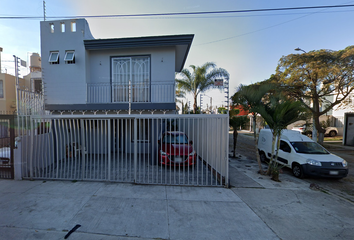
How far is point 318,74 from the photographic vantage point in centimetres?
1134

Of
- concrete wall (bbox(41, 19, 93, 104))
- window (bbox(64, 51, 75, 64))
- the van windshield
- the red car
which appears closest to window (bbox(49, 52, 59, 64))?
concrete wall (bbox(41, 19, 93, 104))

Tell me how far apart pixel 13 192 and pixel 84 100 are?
5165 millimetres

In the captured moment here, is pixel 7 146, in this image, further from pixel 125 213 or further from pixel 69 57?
pixel 69 57

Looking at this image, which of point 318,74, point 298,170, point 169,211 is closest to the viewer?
point 169,211

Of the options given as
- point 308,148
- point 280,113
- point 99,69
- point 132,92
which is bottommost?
point 308,148

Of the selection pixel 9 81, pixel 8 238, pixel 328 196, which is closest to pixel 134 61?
pixel 8 238

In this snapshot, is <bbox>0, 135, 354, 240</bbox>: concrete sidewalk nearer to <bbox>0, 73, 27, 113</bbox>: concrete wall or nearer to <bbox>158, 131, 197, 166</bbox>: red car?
<bbox>158, 131, 197, 166</bbox>: red car

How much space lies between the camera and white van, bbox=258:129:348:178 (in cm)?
575

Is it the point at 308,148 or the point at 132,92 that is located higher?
the point at 132,92

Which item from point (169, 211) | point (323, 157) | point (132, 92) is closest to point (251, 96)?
point (323, 157)

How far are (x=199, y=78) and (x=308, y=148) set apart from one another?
10.6 meters

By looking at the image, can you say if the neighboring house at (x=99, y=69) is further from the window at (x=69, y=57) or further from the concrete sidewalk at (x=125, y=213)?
the concrete sidewalk at (x=125, y=213)

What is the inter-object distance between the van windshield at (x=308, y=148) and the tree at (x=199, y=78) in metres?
8.98

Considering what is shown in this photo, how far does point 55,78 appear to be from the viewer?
28.9 ft
